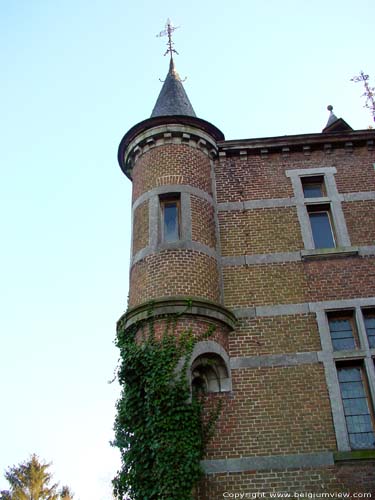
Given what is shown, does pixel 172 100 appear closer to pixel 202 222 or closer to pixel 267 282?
pixel 202 222

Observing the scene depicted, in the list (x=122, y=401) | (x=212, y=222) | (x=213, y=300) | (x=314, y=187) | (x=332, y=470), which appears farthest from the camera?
(x=314, y=187)

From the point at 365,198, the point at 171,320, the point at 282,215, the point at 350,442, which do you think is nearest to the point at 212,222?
the point at 282,215

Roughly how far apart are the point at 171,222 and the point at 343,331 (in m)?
4.40

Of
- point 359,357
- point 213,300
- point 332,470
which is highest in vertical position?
point 213,300

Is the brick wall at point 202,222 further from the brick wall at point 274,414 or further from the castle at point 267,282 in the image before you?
the brick wall at point 274,414

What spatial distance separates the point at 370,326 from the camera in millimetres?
9688

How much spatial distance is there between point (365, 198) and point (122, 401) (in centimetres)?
737

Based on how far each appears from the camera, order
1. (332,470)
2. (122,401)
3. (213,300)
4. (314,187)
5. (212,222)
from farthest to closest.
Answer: (314,187), (212,222), (213,300), (122,401), (332,470)

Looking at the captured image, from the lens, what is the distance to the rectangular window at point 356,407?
8.50m

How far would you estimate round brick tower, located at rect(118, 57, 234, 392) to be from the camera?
9.06 metres

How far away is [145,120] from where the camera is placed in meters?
11.3

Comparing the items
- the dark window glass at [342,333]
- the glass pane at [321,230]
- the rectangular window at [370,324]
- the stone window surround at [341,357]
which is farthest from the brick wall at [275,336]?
the glass pane at [321,230]

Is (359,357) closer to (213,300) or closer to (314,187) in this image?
(213,300)

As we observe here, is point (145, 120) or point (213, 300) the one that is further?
point (145, 120)
